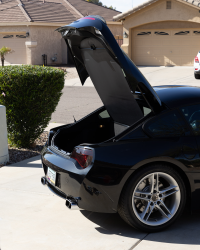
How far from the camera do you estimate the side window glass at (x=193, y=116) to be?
13.9ft

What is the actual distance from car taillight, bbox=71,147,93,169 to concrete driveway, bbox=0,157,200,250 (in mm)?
779

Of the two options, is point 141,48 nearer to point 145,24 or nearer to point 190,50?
point 145,24

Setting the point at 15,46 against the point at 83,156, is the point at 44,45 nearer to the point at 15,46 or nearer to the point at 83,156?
the point at 15,46

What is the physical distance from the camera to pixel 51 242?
152 inches

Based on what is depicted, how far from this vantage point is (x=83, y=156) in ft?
13.0

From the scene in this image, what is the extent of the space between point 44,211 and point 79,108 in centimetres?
764

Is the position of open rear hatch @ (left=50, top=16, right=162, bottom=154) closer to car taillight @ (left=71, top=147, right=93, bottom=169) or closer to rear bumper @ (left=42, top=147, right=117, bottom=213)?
car taillight @ (left=71, top=147, right=93, bottom=169)

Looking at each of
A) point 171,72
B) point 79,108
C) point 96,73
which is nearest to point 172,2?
point 171,72

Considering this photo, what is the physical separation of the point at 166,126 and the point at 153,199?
32.0 inches

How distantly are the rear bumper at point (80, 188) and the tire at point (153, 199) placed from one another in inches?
7.8

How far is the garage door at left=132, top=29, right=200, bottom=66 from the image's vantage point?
25.0 m

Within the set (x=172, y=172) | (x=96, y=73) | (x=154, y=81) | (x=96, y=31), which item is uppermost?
(x=96, y=31)

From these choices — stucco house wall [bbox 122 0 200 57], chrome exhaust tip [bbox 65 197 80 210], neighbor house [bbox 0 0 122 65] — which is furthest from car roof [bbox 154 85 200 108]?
neighbor house [bbox 0 0 122 65]

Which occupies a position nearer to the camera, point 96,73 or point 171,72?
point 96,73
